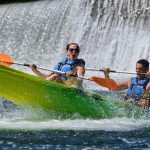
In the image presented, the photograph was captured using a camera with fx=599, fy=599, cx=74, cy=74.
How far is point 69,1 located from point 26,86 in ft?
43.2

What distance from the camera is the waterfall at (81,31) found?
1972 centimetres

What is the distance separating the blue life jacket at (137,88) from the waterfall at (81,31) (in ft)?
27.6

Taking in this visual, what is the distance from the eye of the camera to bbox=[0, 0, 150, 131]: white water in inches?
776

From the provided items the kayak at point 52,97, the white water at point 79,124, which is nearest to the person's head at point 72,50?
the kayak at point 52,97

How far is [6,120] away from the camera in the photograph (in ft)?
31.0

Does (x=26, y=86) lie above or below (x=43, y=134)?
above

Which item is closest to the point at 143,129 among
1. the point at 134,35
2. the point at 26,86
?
the point at 26,86

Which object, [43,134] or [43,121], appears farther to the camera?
[43,121]

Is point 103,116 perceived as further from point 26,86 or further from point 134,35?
point 134,35

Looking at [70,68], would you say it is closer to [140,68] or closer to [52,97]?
[52,97]

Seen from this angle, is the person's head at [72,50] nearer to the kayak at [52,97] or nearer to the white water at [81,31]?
the kayak at [52,97]

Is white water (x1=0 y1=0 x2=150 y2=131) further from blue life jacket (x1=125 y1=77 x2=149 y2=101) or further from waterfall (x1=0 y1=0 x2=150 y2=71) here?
blue life jacket (x1=125 y1=77 x2=149 y2=101)

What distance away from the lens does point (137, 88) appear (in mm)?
10500

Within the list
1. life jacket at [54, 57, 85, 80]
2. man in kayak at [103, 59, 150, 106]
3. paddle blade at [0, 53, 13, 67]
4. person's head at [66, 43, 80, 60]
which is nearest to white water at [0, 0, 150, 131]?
life jacket at [54, 57, 85, 80]
